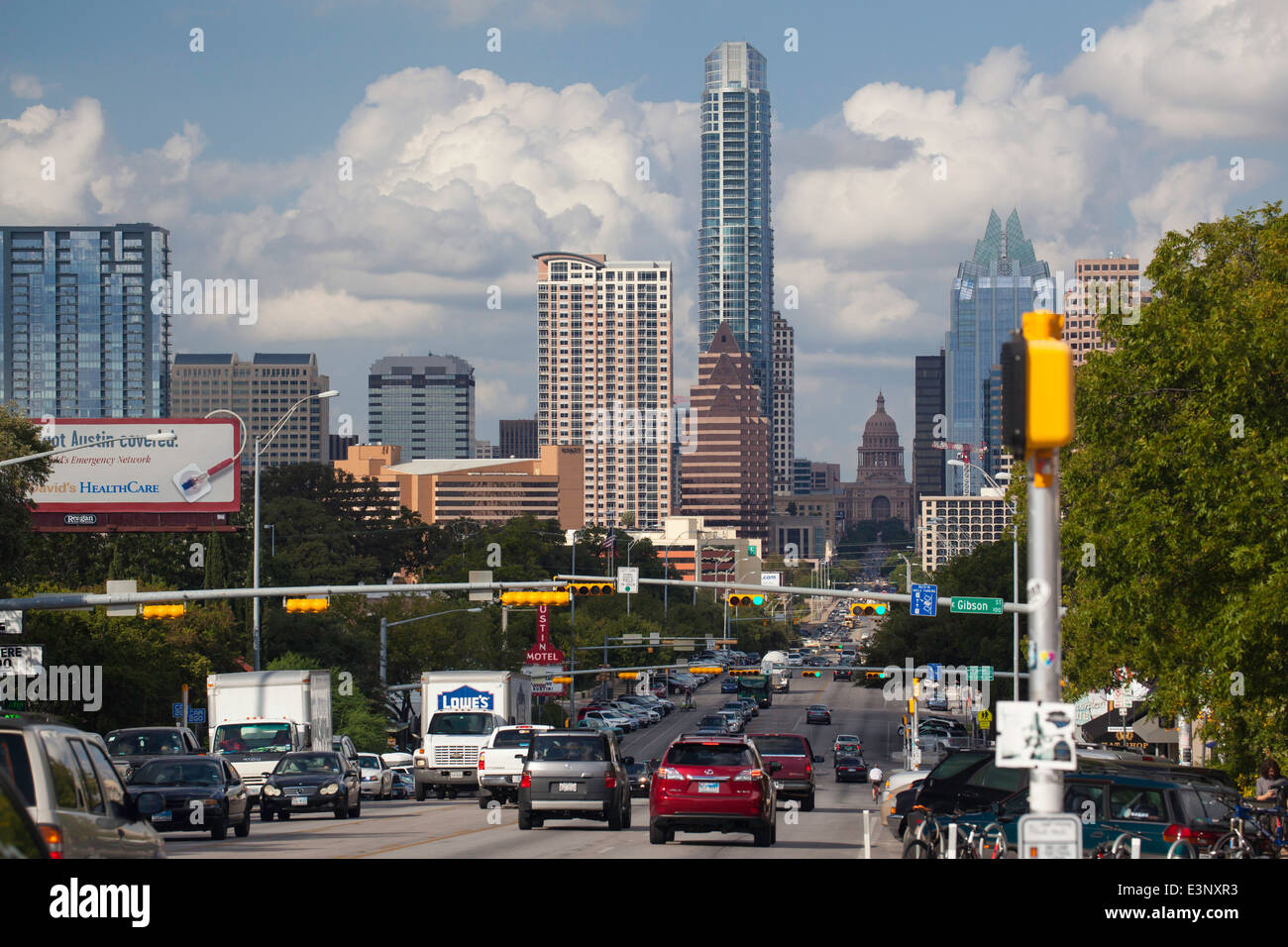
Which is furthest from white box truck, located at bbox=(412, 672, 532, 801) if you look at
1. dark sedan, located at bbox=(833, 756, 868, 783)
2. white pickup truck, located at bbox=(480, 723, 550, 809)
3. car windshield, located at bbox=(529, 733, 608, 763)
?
dark sedan, located at bbox=(833, 756, 868, 783)

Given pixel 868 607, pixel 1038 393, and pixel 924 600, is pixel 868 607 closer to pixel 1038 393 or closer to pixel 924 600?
pixel 924 600

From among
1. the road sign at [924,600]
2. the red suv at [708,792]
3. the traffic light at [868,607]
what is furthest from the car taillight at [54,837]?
the traffic light at [868,607]

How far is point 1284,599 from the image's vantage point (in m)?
25.7

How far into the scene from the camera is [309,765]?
1287 inches

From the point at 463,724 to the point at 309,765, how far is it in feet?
29.9

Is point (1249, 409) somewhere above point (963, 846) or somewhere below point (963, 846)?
above

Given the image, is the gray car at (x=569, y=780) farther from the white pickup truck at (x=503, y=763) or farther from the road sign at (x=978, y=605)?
the road sign at (x=978, y=605)

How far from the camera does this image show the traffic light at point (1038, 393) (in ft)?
33.0

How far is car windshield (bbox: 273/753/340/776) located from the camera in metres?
32.3
